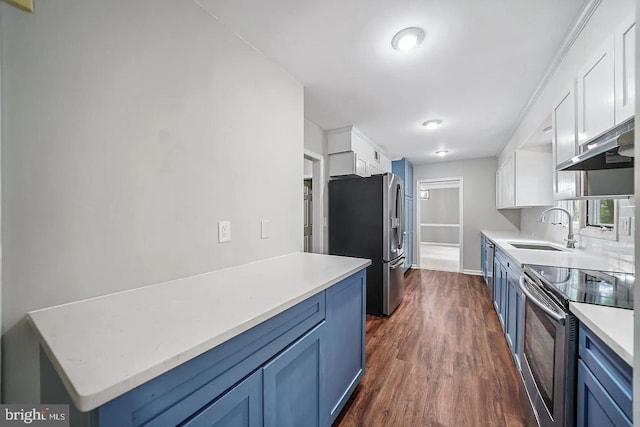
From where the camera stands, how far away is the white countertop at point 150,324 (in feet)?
1.68

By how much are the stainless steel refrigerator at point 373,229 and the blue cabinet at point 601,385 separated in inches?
77.7

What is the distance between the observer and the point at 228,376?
28.9 inches

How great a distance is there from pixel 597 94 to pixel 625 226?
103cm

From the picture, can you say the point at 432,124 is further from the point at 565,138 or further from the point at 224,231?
the point at 224,231

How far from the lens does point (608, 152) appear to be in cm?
115

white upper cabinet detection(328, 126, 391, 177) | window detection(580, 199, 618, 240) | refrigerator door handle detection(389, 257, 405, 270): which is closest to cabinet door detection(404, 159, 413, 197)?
white upper cabinet detection(328, 126, 391, 177)

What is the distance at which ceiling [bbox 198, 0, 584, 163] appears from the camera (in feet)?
4.43

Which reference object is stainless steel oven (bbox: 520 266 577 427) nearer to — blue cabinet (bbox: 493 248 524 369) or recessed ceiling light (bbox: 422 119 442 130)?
blue cabinet (bbox: 493 248 524 369)

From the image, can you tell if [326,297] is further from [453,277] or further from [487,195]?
[487,195]

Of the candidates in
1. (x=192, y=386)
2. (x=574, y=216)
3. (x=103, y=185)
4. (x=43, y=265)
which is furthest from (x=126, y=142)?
(x=574, y=216)

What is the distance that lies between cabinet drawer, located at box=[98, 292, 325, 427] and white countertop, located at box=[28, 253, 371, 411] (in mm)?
47

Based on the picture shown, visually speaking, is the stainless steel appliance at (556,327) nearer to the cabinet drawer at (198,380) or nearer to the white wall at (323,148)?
the cabinet drawer at (198,380)

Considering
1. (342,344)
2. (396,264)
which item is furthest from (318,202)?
(342,344)

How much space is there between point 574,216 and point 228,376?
3.26 metres
